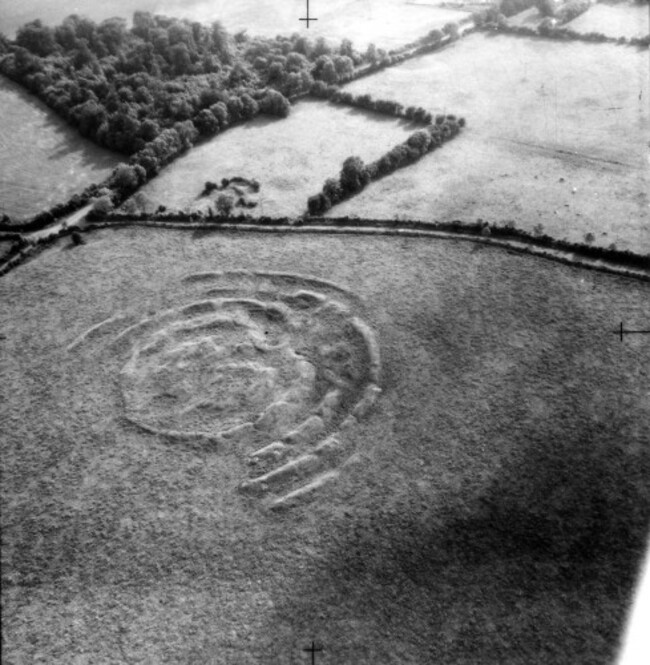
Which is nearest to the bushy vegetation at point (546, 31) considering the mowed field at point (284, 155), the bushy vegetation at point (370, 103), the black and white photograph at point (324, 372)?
the black and white photograph at point (324, 372)

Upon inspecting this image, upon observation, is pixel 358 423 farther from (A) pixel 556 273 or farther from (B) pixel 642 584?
(A) pixel 556 273

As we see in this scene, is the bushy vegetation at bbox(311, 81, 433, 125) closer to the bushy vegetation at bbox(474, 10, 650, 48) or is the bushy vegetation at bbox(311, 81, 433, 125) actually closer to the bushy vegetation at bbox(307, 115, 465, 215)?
the bushy vegetation at bbox(307, 115, 465, 215)

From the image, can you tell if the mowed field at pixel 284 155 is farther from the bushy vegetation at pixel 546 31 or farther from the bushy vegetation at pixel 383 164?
the bushy vegetation at pixel 546 31

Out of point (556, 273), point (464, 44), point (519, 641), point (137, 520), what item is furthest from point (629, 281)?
point (464, 44)

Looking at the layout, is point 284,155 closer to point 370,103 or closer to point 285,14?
point 370,103

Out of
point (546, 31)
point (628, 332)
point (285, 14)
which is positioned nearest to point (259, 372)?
point (628, 332)
